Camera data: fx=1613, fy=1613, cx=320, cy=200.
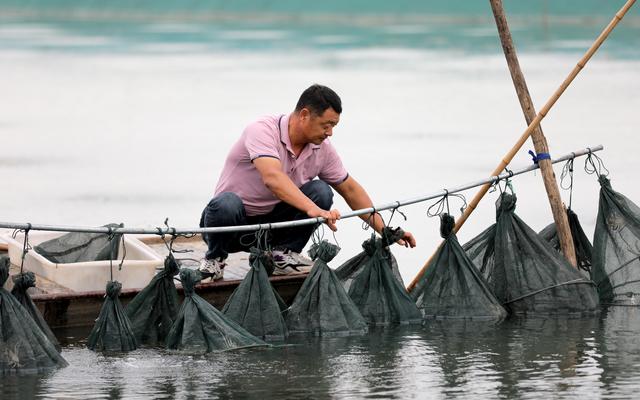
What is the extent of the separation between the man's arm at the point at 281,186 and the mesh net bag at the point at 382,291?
0.37 metres

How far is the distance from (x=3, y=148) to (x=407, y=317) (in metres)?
9.83

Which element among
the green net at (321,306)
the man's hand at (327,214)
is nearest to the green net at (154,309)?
the green net at (321,306)

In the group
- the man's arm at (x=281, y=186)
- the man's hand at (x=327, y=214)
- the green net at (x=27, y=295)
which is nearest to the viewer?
the green net at (x=27, y=295)

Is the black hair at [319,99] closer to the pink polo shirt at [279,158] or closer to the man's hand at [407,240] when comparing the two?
the pink polo shirt at [279,158]

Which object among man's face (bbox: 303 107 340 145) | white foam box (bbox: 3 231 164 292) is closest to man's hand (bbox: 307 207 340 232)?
man's face (bbox: 303 107 340 145)

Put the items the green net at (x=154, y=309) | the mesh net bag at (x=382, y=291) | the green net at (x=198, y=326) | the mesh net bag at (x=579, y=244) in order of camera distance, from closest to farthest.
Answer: the green net at (x=198, y=326), the green net at (x=154, y=309), the mesh net bag at (x=382, y=291), the mesh net bag at (x=579, y=244)

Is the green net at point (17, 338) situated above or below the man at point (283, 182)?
below

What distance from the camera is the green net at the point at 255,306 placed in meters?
8.45

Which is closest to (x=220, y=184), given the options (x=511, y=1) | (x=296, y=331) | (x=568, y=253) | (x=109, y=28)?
(x=296, y=331)

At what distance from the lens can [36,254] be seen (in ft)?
30.5

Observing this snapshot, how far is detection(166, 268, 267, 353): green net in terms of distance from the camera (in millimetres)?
8086

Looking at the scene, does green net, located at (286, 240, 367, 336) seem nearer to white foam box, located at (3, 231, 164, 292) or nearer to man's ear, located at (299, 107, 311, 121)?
man's ear, located at (299, 107, 311, 121)

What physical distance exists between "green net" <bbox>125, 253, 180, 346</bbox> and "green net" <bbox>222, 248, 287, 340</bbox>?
30 cm

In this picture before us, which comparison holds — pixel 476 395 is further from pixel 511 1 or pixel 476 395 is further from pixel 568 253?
pixel 511 1
